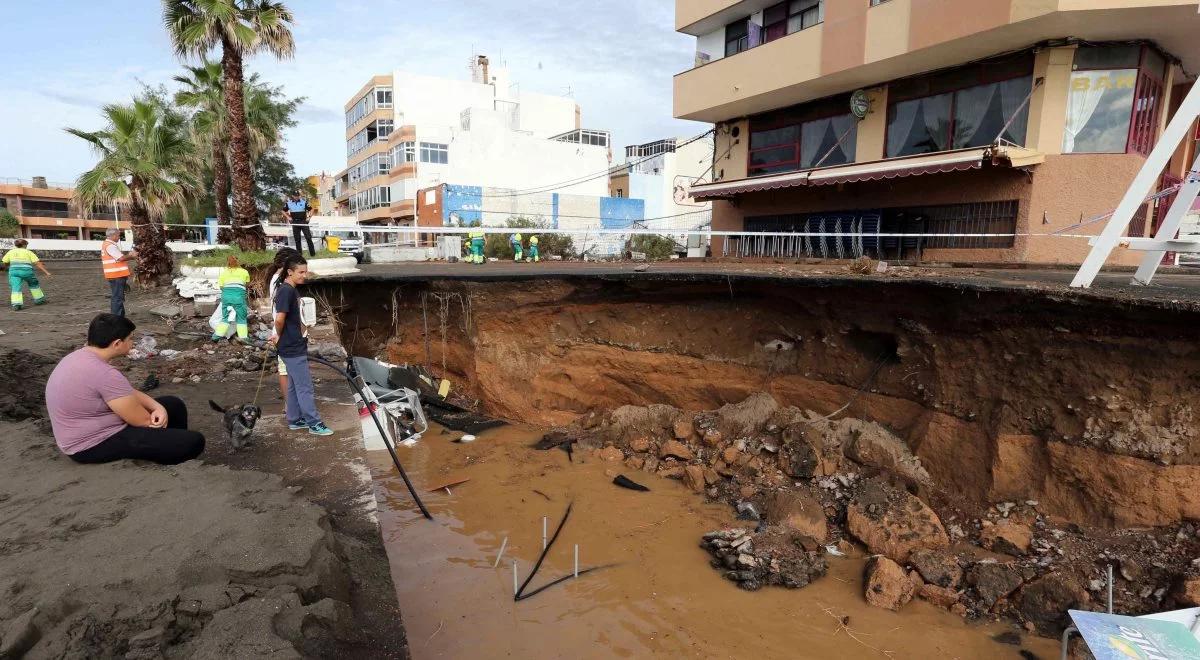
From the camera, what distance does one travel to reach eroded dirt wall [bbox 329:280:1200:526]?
4793 millimetres

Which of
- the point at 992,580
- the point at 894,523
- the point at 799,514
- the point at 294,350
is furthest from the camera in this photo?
the point at 799,514

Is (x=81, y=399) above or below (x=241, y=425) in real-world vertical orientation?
above

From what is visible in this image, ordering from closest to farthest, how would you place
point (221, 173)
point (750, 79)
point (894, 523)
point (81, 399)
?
point (81, 399) → point (894, 523) → point (750, 79) → point (221, 173)

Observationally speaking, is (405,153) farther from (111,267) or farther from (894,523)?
(894,523)

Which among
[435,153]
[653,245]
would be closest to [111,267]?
A: [653,245]

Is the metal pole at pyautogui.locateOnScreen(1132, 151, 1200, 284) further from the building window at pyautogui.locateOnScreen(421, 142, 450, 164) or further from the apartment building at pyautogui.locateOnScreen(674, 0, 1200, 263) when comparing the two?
the building window at pyautogui.locateOnScreen(421, 142, 450, 164)

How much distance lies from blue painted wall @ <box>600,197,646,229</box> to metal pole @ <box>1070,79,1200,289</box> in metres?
33.9

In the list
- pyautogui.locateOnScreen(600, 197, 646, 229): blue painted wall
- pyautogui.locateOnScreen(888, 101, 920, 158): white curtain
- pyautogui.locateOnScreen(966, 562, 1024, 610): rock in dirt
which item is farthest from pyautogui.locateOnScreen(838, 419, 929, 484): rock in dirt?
pyautogui.locateOnScreen(600, 197, 646, 229): blue painted wall

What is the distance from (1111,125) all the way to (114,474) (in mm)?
15923

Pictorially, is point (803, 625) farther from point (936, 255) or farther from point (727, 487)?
point (936, 255)

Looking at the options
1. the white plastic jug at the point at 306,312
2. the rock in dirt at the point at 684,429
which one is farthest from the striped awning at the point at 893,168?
the white plastic jug at the point at 306,312

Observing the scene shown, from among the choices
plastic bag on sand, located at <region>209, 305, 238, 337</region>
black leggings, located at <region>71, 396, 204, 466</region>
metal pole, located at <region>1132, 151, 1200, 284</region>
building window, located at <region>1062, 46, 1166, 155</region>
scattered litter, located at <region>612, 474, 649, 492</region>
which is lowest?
scattered litter, located at <region>612, 474, 649, 492</region>

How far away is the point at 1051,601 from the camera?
4.43 m

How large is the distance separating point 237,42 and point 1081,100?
18.0 meters
